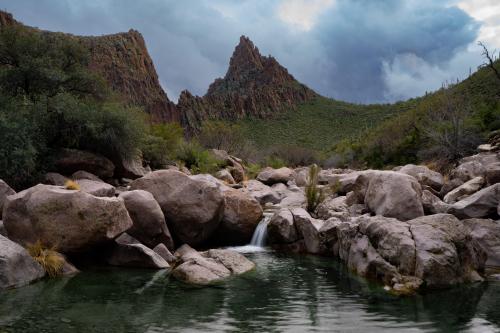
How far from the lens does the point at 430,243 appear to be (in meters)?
12.4

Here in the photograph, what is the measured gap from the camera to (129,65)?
138 meters

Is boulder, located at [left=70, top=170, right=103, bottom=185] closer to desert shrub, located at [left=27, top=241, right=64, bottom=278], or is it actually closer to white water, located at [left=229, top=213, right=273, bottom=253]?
white water, located at [left=229, top=213, right=273, bottom=253]

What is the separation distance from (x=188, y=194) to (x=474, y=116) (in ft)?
106

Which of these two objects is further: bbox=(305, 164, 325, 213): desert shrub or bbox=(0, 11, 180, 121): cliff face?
bbox=(0, 11, 180, 121): cliff face

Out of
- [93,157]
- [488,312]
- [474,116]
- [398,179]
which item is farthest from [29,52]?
[474,116]

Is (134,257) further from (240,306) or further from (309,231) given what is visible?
(309,231)

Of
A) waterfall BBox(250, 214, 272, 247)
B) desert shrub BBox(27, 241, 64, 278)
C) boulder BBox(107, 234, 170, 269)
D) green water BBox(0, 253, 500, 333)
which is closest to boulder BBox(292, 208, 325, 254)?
waterfall BBox(250, 214, 272, 247)

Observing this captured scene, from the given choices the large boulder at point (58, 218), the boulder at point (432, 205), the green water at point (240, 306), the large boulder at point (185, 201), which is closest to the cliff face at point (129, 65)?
the large boulder at point (185, 201)

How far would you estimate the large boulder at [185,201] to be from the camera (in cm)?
1766

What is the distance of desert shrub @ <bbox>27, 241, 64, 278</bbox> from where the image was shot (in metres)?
13.0

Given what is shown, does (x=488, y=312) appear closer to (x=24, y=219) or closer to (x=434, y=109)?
(x=24, y=219)

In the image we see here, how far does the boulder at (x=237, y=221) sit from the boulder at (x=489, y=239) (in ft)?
28.9

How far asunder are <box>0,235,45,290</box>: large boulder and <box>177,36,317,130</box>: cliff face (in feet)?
288

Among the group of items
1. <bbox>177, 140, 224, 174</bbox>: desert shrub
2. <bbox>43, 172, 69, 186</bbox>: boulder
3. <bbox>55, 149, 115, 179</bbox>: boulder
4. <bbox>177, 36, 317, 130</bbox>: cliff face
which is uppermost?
<bbox>177, 36, 317, 130</bbox>: cliff face
